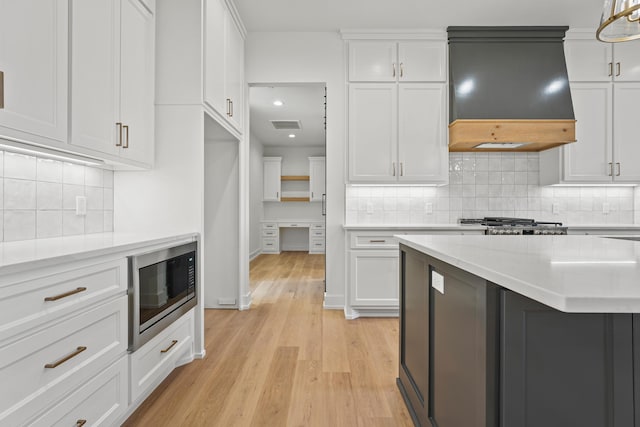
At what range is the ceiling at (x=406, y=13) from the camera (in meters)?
3.28

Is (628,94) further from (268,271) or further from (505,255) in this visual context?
(268,271)

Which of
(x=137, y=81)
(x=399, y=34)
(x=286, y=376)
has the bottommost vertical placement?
(x=286, y=376)

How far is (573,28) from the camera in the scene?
3699mm

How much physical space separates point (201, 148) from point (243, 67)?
5.28 ft

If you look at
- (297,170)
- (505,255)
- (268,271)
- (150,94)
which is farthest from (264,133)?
(505,255)

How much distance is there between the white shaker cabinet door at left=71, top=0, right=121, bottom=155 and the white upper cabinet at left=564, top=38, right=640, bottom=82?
4035 millimetres

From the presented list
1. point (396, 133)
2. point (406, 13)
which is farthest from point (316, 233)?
point (406, 13)

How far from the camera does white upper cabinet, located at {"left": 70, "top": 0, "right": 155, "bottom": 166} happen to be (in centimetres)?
177

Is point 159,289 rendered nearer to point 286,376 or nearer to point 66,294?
point 66,294

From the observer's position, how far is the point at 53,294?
49.9 inches

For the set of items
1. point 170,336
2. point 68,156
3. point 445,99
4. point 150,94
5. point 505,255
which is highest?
point 445,99

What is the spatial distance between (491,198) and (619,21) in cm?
249

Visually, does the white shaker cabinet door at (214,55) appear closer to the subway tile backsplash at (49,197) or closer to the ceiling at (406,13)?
the ceiling at (406,13)

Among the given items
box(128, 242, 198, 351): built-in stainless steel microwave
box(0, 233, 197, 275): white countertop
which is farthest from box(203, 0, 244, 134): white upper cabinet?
box(0, 233, 197, 275): white countertop
